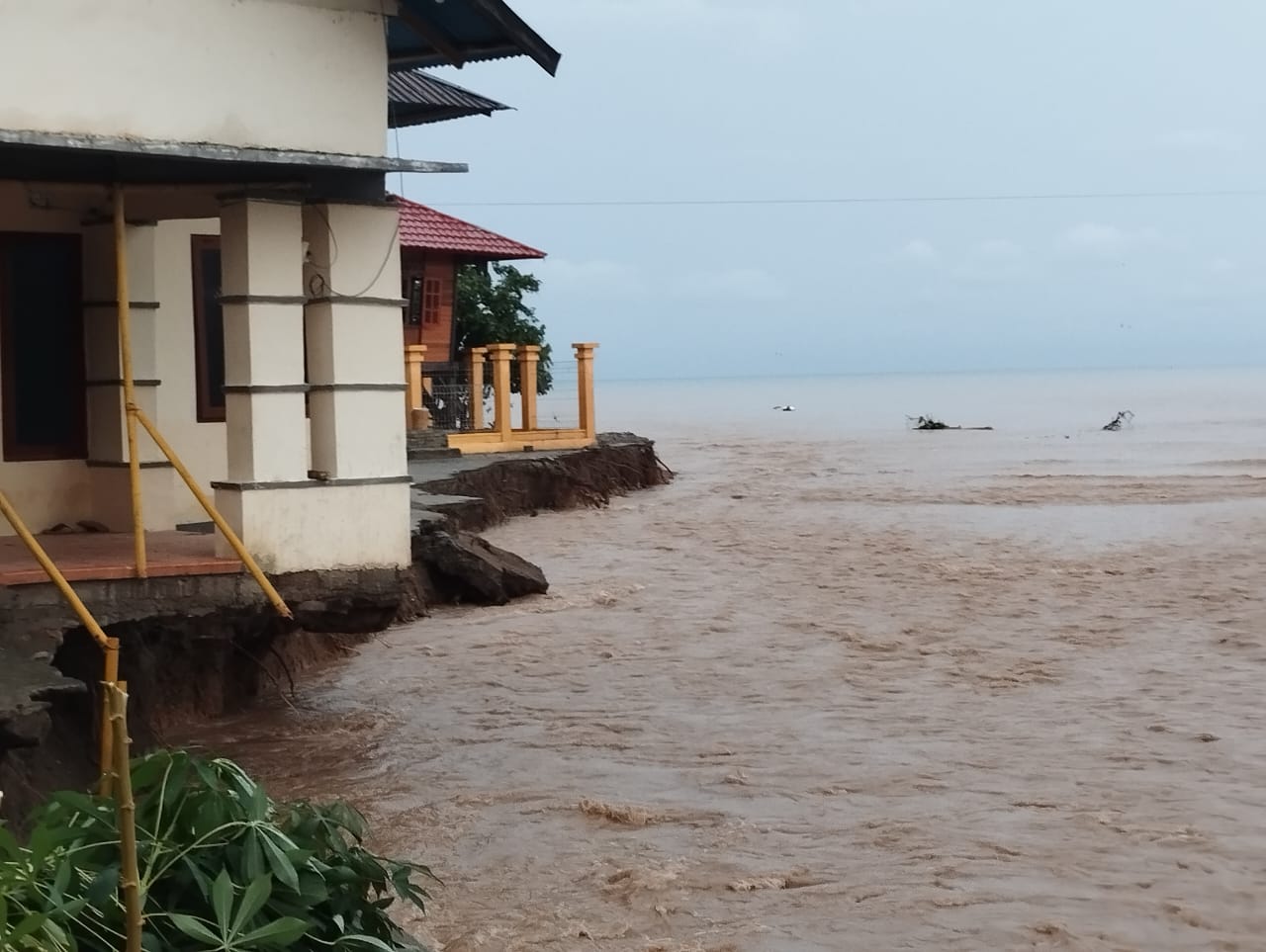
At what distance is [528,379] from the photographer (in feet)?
83.5

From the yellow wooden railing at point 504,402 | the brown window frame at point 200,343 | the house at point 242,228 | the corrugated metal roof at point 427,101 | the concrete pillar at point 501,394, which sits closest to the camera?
the house at point 242,228

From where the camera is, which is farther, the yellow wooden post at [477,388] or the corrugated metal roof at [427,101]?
the yellow wooden post at [477,388]

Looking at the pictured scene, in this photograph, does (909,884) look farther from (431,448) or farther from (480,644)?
(431,448)

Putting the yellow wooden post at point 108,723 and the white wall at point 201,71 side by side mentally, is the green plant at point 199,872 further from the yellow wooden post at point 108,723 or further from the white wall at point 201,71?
the white wall at point 201,71

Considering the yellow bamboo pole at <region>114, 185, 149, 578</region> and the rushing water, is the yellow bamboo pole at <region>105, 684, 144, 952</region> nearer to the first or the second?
the rushing water

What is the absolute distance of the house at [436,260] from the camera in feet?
88.0

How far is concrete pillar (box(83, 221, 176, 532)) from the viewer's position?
1027 centimetres

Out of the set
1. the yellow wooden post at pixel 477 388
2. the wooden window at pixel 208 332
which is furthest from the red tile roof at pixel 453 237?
the wooden window at pixel 208 332

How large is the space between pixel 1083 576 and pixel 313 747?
938 centimetres

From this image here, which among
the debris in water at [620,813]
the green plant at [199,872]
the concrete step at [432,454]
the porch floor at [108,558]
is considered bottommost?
the debris in water at [620,813]

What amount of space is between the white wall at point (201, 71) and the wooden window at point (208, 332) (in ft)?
9.31

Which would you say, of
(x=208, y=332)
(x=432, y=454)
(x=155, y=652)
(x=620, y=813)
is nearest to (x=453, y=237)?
(x=432, y=454)

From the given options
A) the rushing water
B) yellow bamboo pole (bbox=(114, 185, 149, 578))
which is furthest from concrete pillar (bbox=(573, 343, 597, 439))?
yellow bamboo pole (bbox=(114, 185, 149, 578))

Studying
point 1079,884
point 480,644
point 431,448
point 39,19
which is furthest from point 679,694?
point 431,448
